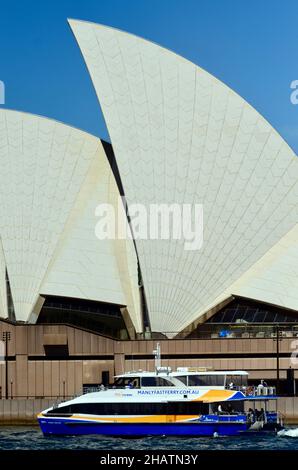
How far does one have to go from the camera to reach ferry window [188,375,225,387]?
36562mm

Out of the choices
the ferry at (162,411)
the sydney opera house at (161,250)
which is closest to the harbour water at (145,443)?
the ferry at (162,411)

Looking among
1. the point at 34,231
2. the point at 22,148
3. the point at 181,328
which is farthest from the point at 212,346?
the point at 22,148

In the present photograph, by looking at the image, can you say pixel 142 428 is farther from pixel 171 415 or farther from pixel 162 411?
pixel 171 415

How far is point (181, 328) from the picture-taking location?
49.1 meters

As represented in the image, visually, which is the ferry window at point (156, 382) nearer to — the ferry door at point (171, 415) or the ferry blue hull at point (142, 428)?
the ferry door at point (171, 415)

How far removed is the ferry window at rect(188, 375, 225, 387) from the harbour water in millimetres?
2236

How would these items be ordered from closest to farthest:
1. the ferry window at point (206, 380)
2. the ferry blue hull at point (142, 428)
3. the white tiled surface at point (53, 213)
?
the ferry blue hull at point (142, 428)
the ferry window at point (206, 380)
the white tiled surface at point (53, 213)

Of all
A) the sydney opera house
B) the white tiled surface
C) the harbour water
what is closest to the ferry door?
the harbour water

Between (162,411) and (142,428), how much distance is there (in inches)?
38.0

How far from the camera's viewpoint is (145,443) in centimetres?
3350

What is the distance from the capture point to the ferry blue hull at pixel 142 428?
116 ft

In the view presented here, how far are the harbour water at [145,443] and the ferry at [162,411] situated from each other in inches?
17.1

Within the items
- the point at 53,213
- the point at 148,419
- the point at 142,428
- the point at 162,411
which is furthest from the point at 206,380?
the point at 53,213

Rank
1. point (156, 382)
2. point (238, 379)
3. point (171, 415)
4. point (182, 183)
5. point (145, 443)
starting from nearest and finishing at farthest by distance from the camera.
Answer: point (145, 443) → point (171, 415) → point (156, 382) → point (238, 379) → point (182, 183)
